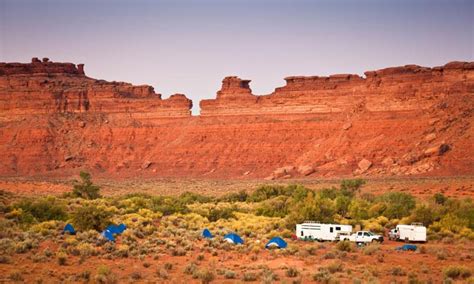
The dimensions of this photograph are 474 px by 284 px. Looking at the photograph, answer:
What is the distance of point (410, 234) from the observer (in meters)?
36.7

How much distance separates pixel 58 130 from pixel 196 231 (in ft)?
263

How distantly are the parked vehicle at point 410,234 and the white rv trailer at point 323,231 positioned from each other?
88.1 inches

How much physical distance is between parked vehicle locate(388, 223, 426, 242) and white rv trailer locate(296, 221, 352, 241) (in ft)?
7.34

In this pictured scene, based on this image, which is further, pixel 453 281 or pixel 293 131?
pixel 293 131

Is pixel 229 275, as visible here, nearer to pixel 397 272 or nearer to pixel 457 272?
pixel 397 272

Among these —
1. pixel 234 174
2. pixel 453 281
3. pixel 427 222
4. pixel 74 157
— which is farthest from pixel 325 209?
pixel 74 157

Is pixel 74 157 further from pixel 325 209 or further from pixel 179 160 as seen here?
pixel 325 209

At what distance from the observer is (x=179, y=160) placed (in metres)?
104

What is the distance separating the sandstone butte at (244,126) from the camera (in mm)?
88688

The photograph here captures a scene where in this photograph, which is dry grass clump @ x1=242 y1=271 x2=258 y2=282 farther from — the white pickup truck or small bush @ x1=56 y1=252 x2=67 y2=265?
the white pickup truck

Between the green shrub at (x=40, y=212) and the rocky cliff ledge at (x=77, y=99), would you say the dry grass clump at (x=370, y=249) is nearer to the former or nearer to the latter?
the green shrub at (x=40, y=212)

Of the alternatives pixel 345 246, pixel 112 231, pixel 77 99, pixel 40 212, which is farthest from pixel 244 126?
pixel 345 246

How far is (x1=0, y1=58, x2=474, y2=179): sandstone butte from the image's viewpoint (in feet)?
291

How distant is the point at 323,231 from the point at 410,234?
Answer: 3839 millimetres
